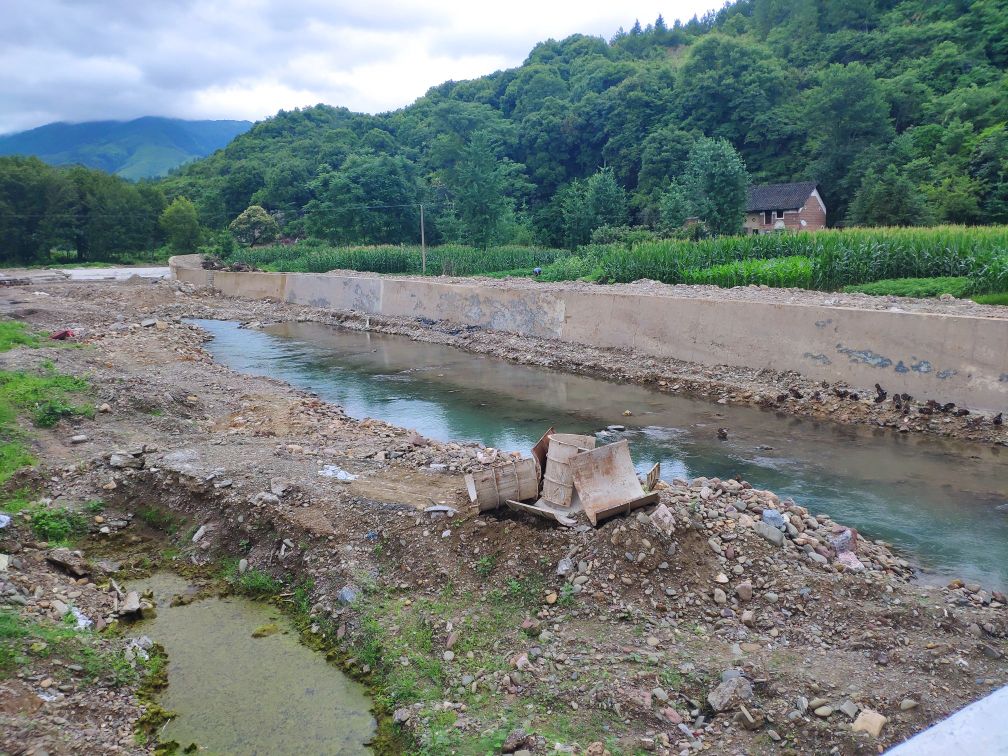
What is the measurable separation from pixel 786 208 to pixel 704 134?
12.3 metres

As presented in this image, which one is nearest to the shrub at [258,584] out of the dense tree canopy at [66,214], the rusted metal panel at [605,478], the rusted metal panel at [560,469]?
the rusted metal panel at [560,469]

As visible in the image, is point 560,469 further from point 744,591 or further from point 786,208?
point 786,208

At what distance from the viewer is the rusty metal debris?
650cm

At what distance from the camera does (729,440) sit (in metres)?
11.5

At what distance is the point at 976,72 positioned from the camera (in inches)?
1736

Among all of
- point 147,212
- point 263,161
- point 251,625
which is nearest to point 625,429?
point 251,625

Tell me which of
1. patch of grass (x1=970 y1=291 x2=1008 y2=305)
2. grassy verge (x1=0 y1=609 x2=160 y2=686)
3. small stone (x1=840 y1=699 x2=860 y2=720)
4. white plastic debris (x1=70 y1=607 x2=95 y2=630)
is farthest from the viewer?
patch of grass (x1=970 y1=291 x2=1008 y2=305)

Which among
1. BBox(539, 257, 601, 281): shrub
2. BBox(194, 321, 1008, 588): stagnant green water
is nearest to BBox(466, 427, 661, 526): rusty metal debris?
BBox(194, 321, 1008, 588): stagnant green water

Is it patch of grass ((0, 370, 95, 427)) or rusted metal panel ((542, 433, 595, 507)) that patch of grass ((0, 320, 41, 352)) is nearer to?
patch of grass ((0, 370, 95, 427))

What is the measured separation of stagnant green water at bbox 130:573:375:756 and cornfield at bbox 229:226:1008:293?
51.4 feet

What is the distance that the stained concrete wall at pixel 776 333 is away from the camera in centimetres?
1134

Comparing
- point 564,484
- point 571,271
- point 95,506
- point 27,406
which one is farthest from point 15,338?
point 571,271

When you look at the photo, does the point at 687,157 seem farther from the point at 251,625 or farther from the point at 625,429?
the point at 251,625

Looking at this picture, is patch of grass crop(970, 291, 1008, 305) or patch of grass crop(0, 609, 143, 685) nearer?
patch of grass crop(0, 609, 143, 685)
